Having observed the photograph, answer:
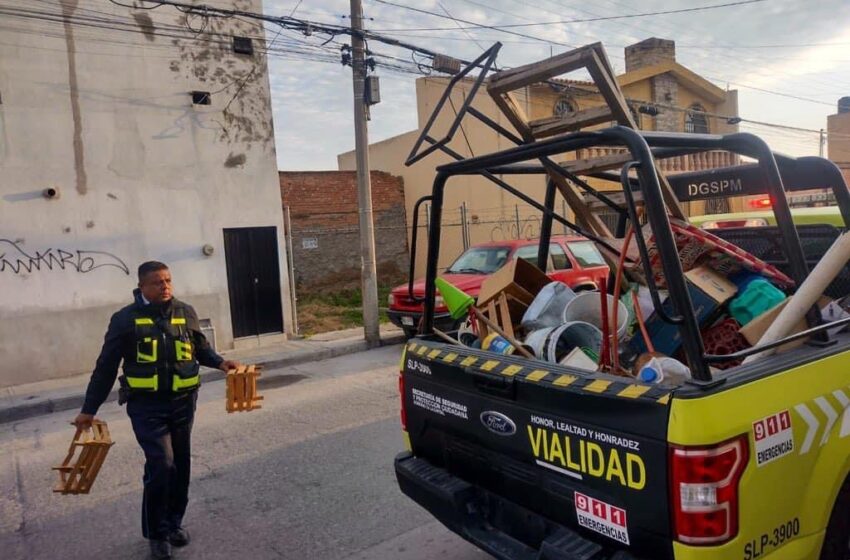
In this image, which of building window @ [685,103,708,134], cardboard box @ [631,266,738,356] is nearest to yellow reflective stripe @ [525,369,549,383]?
cardboard box @ [631,266,738,356]

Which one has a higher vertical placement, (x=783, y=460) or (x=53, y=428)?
(x=783, y=460)

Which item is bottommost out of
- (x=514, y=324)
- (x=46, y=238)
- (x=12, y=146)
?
(x=514, y=324)

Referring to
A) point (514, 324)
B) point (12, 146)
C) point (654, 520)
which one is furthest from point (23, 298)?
point (654, 520)

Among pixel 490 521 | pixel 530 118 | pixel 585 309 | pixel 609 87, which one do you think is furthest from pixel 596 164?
pixel 530 118

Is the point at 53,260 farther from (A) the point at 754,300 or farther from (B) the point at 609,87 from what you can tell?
(A) the point at 754,300

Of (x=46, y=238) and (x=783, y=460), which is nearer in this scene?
(x=783, y=460)

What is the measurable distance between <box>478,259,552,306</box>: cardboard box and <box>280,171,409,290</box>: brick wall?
1310 cm

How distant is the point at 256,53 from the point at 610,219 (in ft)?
29.5

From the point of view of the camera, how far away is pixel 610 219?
15.0 metres

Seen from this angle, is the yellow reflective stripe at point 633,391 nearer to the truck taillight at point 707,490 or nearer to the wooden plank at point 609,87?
the truck taillight at point 707,490

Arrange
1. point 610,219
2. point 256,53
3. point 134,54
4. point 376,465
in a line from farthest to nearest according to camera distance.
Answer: point 610,219
point 256,53
point 134,54
point 376,465

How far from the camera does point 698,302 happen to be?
283 cm

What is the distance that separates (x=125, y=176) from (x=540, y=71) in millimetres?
8300

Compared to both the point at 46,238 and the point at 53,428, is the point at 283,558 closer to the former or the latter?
the point at 53,428
